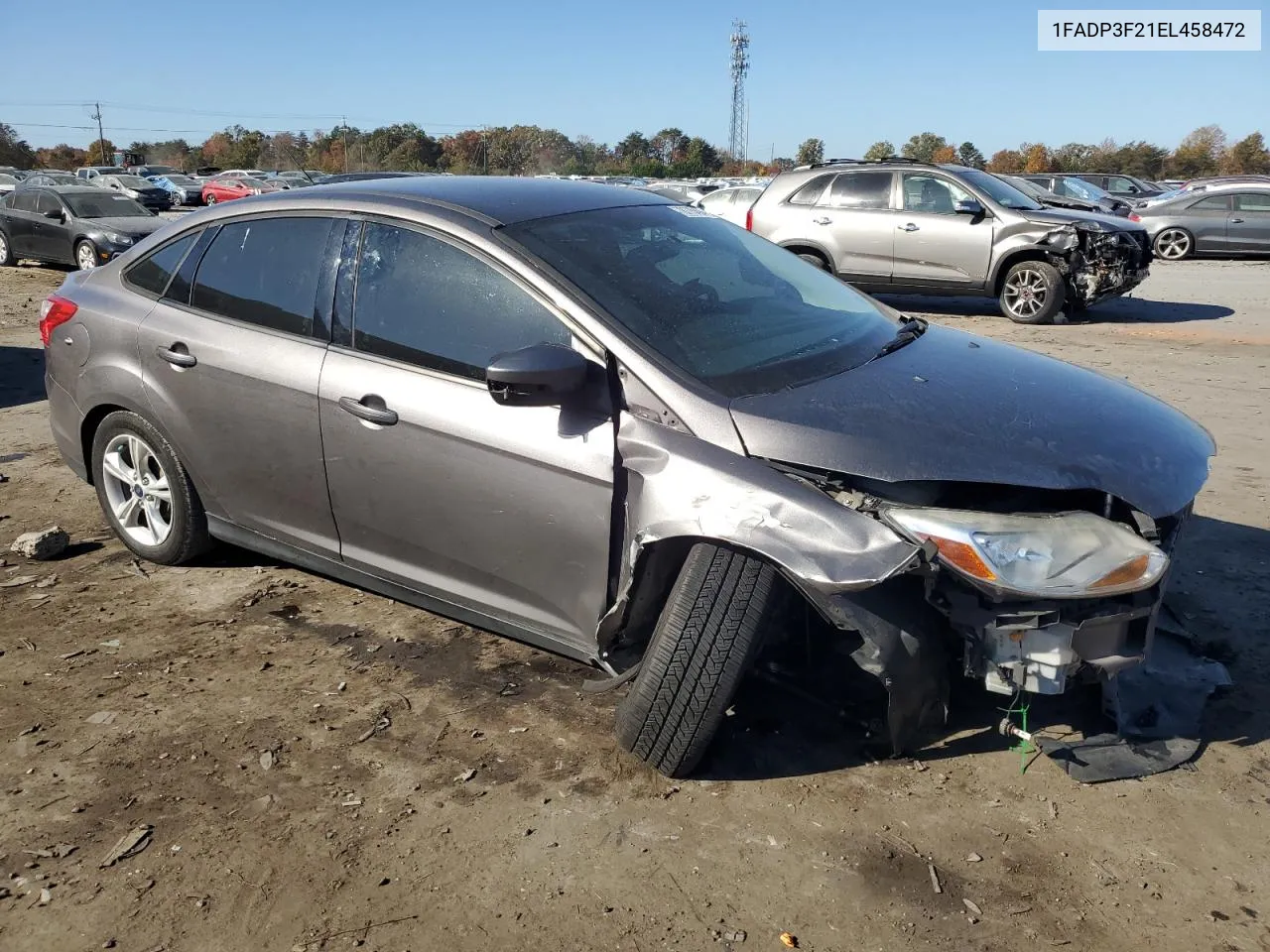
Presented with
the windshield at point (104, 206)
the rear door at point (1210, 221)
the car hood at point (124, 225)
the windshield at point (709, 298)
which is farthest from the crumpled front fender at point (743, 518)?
the rear door at point (1210, 221)

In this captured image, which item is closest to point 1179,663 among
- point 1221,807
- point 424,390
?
point 1221,807

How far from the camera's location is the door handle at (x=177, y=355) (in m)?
4.14

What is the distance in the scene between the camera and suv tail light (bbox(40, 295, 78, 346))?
4723 mm

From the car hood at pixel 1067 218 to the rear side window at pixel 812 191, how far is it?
242 cm

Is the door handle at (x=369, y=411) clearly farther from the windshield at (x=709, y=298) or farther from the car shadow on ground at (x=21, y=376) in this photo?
the car shadow on ground at (x=21, y=376)

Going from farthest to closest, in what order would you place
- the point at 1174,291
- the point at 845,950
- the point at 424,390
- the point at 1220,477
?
the point at 1174,291 < the point at 1220,477 < the point at 424,390 < the point at 845,950

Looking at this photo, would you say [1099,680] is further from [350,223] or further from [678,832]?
[350,223]

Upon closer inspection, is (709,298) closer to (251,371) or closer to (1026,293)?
(251,371)

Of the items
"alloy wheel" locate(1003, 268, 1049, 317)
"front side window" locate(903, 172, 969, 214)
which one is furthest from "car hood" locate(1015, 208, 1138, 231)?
"front side window" locate(903, 172, 969, 214)

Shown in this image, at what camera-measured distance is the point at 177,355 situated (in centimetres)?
419

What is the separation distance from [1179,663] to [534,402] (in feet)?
7.77

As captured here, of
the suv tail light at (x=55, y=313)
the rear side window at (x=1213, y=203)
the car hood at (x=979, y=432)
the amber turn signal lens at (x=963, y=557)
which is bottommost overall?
the amber turn signal lens at (x=963, y=557)

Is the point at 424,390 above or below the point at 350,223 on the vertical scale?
below

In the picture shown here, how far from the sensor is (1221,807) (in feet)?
9.77
